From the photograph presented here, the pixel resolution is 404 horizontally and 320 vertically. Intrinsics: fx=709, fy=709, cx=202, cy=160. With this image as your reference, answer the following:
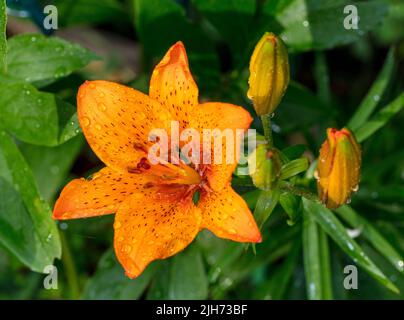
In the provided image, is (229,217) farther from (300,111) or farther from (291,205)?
(300,111)

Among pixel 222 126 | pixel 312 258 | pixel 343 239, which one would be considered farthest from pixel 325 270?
pixel 222 126

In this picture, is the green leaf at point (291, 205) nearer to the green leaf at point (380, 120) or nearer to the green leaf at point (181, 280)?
the green leaf at point (380, 120)

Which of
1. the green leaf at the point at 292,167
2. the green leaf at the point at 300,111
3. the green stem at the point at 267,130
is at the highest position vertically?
the green leaf at the point at 300,111

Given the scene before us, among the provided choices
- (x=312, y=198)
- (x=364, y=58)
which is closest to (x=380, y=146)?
(x=364, y=58)

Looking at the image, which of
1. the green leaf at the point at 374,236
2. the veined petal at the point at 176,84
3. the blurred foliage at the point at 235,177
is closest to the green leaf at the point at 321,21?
the blurred foliage at the point at 235,177
